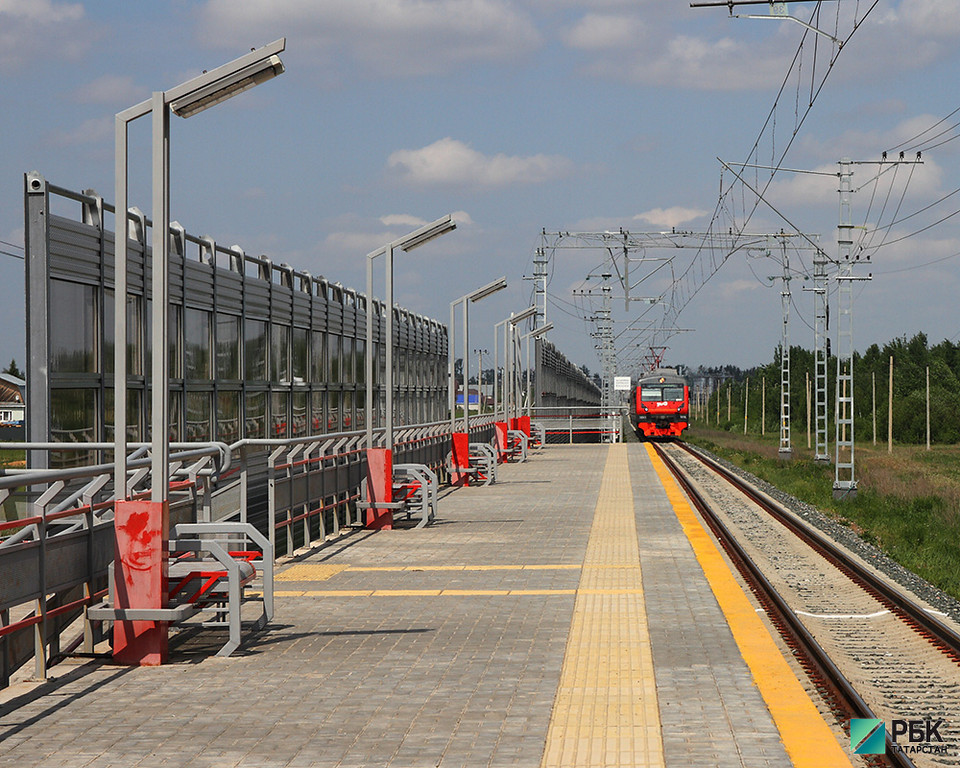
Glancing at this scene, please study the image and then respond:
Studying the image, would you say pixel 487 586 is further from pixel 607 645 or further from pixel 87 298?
pixel 87 298

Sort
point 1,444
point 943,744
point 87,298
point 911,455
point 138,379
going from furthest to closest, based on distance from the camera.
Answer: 1. point 911,455
2. point 138,379
3. point 87,298
4. point 1,444
5. point 943,744

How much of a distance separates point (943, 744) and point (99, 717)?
4439 millimetres

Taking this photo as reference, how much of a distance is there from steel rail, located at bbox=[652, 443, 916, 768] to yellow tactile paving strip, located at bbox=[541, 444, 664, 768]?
1029 mm

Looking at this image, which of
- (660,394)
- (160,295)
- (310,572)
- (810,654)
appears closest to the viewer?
(810,654)

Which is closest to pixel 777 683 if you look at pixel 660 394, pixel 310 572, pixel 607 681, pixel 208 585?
pixel 607 681

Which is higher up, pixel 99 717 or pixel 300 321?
pixel 300 321

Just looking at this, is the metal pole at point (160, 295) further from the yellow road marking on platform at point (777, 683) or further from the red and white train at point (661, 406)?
the red and white train at point (661, 406)

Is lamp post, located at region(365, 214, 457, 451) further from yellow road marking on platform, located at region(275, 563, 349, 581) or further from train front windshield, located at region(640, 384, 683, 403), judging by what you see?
train front windshield, located at region(640, 384, 683, 403)

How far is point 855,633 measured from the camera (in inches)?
416

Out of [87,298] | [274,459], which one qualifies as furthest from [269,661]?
[274,459]

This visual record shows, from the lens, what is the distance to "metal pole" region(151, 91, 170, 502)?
869 cm

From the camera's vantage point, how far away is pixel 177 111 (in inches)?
351

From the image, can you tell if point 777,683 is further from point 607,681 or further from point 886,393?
point 886,393

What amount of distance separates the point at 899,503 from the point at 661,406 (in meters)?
→ 30.8
